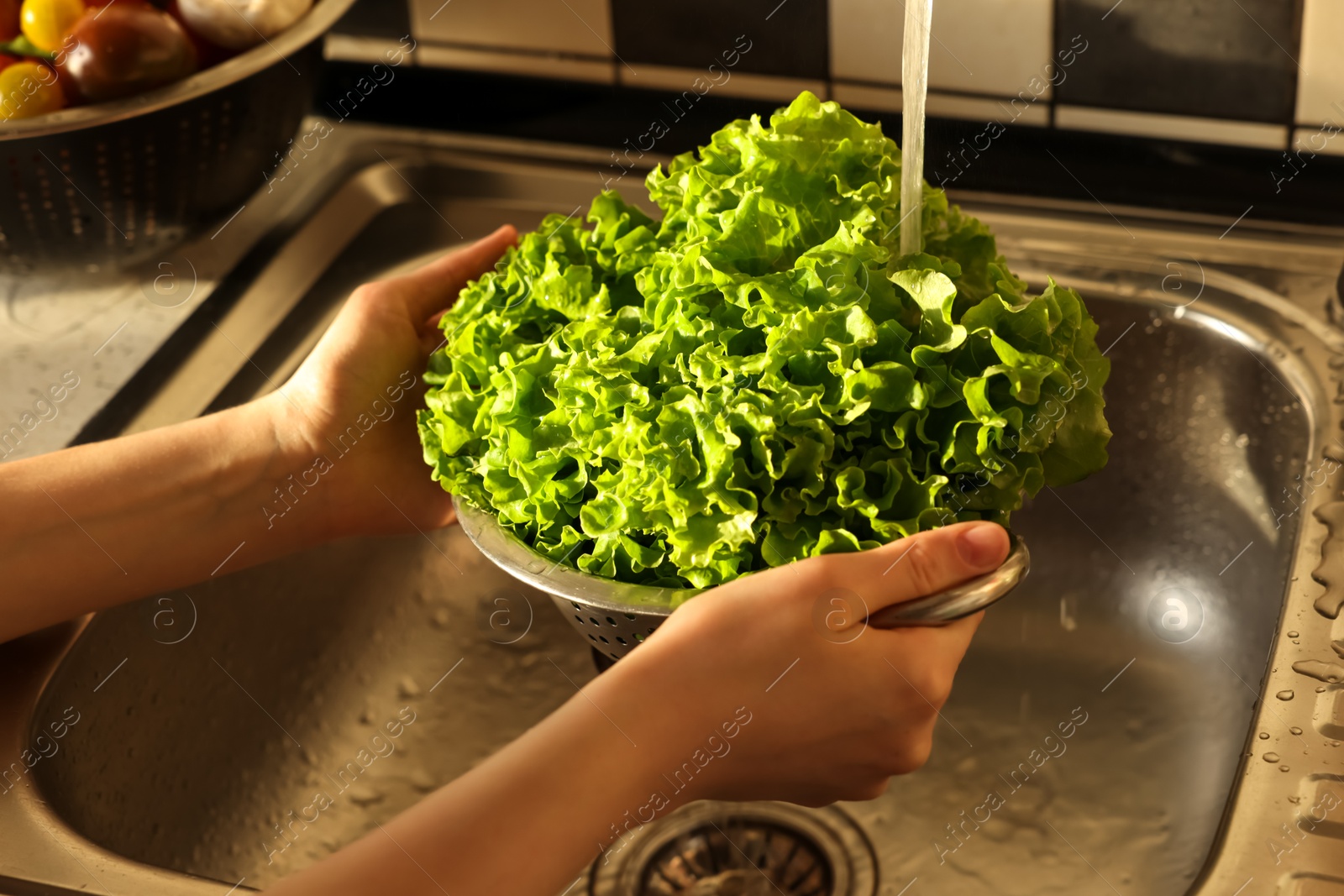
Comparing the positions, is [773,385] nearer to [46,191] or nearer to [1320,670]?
[1320,670]

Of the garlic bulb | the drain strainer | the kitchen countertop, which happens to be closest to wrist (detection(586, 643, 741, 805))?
the drain strainer

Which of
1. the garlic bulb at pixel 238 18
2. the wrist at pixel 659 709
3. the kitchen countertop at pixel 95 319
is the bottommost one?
the kitchen countertop at pixel 95 319

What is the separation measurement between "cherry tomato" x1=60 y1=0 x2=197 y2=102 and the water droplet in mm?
1052

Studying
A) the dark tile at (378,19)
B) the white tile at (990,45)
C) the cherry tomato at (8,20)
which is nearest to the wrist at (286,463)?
the cherry tomato at (8,20)

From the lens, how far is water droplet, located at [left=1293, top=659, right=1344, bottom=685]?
866 millimetres

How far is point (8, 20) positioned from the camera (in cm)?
124

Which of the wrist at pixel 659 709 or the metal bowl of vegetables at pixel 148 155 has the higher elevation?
the metal bowl of vegetables at pixel 148 155

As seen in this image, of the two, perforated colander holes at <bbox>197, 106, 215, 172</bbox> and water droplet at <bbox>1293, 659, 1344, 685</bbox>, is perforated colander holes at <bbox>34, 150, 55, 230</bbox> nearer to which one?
perforated colander holes at <bbox>197, 106, 215, 172</bbox>

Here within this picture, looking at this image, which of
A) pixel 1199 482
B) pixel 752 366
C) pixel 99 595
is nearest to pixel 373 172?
pixel 99 595

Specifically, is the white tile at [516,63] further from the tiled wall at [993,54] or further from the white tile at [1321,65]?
the white tile at [1321,65]

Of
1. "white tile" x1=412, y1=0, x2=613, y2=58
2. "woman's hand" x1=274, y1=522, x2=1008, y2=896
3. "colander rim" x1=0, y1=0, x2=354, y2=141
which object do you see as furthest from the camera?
"white tile" x1=412, y1=0, x2=613, y2=58

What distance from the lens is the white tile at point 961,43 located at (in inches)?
49.4

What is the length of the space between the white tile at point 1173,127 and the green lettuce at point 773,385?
16.4 inches

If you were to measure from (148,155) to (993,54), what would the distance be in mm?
817
